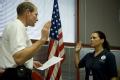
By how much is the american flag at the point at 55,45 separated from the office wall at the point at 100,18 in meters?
0.73

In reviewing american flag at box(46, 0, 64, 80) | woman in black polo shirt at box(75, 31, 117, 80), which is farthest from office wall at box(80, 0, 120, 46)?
woman in black polo shirt at box(75, 31, 117, 80)

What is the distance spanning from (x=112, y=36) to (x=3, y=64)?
308 cm

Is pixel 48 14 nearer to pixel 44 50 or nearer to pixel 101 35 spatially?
pixel 44 50

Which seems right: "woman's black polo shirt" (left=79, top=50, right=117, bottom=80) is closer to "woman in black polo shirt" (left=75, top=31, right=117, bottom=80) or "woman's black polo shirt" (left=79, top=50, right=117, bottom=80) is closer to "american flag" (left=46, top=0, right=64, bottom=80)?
"woman in black polo shirt" (left=75, top=31, right=117, bottom=80)

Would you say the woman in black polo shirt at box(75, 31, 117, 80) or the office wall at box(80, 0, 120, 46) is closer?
the woman in black polo shirt at box(75, 31, 117, 80)

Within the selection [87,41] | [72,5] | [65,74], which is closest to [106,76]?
[65,74]

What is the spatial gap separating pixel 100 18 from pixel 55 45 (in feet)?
4.49

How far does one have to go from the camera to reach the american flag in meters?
3.79

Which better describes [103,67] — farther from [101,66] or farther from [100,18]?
[100,18]

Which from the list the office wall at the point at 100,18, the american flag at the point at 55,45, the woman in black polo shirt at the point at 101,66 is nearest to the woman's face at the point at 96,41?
the woman in black polo shirt at the point at 101,66

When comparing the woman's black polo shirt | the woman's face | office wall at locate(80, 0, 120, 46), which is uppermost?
office wall at locate(80, 0, 120, 46)

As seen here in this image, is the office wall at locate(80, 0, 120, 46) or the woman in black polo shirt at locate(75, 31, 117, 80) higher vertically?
the office wall at locate(80, 0, 120, 46)

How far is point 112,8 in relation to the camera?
16.5 ft

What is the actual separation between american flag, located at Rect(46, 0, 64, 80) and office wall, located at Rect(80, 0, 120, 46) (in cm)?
73
